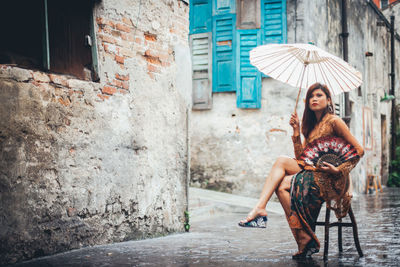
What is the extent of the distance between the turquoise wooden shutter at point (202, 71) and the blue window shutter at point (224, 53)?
0.16 m

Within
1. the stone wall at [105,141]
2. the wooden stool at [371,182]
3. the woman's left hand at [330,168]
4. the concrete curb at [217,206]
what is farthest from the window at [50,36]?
the wooden stool at [371,182]

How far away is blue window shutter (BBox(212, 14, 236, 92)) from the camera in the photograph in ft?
35.6

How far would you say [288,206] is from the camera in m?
3.98

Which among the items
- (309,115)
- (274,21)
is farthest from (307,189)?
(274,21)

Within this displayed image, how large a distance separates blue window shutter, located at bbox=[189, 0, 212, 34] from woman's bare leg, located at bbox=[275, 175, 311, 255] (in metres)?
7.72

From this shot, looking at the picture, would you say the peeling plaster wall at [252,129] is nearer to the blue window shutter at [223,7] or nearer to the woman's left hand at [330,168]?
the blue window shutter at [223,7]

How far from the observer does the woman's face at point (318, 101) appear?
4.13m

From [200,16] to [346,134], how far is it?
8.02 metres

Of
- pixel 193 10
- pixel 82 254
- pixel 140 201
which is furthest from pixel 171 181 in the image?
pixel 193 10

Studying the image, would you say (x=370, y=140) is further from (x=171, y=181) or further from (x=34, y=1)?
(x=34, y=1)

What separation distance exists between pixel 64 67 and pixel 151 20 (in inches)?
55.9

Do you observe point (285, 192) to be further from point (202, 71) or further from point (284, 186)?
point (202, 71)

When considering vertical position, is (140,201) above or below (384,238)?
above

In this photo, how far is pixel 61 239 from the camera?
434cm
